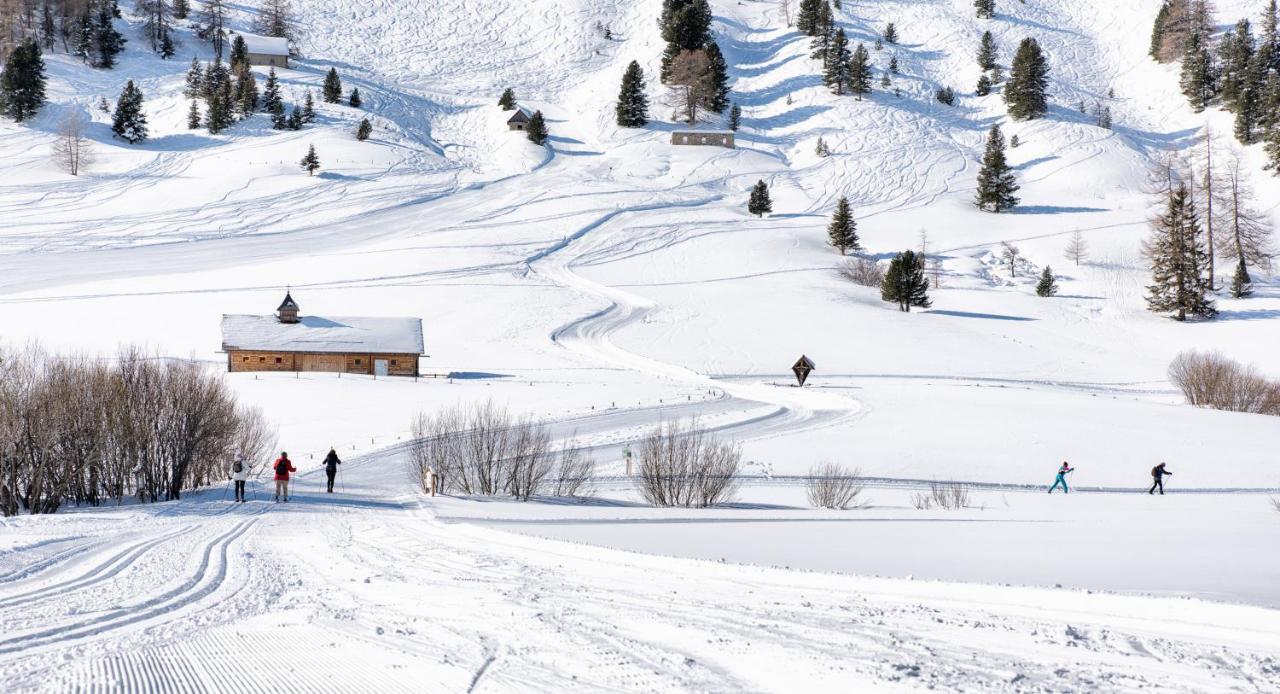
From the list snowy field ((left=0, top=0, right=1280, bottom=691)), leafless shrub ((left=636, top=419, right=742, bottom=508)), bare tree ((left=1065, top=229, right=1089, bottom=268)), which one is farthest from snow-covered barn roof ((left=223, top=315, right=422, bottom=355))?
bare tree ((left=1065, top=229, right=1089, bottom=268))

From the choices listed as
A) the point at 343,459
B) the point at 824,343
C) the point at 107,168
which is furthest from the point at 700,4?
the point at 343,459

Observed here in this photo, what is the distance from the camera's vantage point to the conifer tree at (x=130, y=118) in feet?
298

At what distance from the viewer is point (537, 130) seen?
10431 cm

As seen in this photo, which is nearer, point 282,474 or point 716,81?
point 282,474

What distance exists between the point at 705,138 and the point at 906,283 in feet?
166

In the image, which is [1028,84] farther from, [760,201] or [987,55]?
[760,201]

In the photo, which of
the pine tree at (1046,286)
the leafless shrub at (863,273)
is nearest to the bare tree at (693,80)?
the leafless shrub at (863,273)

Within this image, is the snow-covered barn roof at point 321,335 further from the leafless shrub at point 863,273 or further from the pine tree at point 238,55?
the pine tree at point 238,55

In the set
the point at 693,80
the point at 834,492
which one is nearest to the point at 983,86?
the point at 693,80

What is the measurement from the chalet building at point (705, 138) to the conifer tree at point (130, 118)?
5625 centimetres

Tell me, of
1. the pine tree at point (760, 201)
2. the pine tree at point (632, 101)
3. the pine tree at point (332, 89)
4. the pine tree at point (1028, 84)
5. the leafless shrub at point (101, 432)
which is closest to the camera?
the leafless shrub at point (101, 432)

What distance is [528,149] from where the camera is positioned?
103188 millimetres

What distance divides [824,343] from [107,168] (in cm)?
7067

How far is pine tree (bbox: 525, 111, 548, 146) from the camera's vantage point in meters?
→ 104
